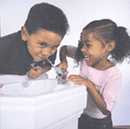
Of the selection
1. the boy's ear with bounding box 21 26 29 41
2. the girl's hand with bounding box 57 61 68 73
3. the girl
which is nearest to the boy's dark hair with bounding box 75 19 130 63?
Result: the girl

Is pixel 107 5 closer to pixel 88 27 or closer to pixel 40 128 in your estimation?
pixel 88 27

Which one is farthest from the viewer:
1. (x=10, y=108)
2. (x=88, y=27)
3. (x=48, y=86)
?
(x=88, y=27)

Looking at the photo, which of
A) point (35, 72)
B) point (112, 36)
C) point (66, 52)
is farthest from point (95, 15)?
point (35, 72)

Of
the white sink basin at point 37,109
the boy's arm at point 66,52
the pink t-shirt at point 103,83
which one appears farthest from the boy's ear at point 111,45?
the white sink basin at point 37,109

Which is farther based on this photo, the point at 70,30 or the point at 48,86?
the point at 70,30

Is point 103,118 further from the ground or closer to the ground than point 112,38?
closer to the ground

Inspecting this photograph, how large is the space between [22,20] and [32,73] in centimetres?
37

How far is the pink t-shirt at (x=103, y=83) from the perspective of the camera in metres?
0.94

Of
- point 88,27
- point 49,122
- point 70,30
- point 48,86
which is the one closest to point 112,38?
point 88,27

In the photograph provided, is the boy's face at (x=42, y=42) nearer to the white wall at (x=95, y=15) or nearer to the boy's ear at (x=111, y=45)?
the white wall at (x=95, y=15)

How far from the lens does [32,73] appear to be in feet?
3.10

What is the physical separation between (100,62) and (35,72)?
1.53 ft

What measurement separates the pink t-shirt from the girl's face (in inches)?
2.1

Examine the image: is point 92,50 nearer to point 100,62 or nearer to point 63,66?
point 100,62
